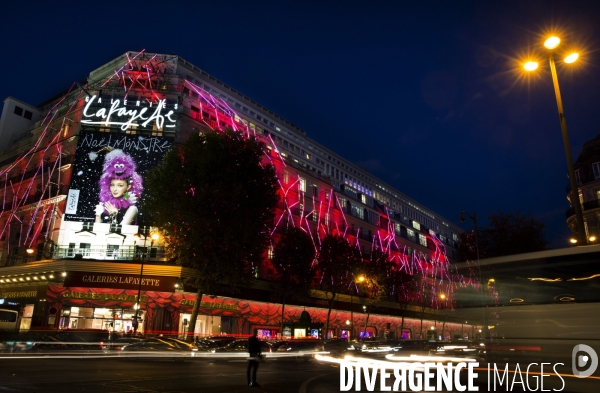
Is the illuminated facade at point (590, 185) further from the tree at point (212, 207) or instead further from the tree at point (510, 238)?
the tree at point (212, 207)

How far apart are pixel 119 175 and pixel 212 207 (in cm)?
1139

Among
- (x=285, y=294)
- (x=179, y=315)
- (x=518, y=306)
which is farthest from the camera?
(x=285, y=294)

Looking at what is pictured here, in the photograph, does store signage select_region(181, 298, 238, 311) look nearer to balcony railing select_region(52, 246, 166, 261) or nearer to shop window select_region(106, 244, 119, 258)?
balcony railing select_region(52, 246, 166, 261)

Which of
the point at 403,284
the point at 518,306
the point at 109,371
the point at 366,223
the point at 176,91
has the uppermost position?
the point at 176,91

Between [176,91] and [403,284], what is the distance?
35.3 m

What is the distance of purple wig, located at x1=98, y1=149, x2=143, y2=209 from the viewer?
36.8 meters

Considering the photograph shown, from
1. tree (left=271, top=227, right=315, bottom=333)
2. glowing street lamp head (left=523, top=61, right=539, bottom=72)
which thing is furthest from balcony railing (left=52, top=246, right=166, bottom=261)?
glowing street lamp head (left=523, top=61, right=539, bottom=72)

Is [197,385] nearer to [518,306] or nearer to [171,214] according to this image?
[518,306]

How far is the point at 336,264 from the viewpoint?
45625 mm

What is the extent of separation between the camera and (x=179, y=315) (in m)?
35.7

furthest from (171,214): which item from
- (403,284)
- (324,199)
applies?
(403,284)

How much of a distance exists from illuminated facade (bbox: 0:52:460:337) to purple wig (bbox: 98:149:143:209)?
0.27ft

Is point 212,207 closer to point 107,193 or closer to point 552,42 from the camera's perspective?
point 107,193

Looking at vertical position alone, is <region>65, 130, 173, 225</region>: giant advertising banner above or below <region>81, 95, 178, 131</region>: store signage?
below
